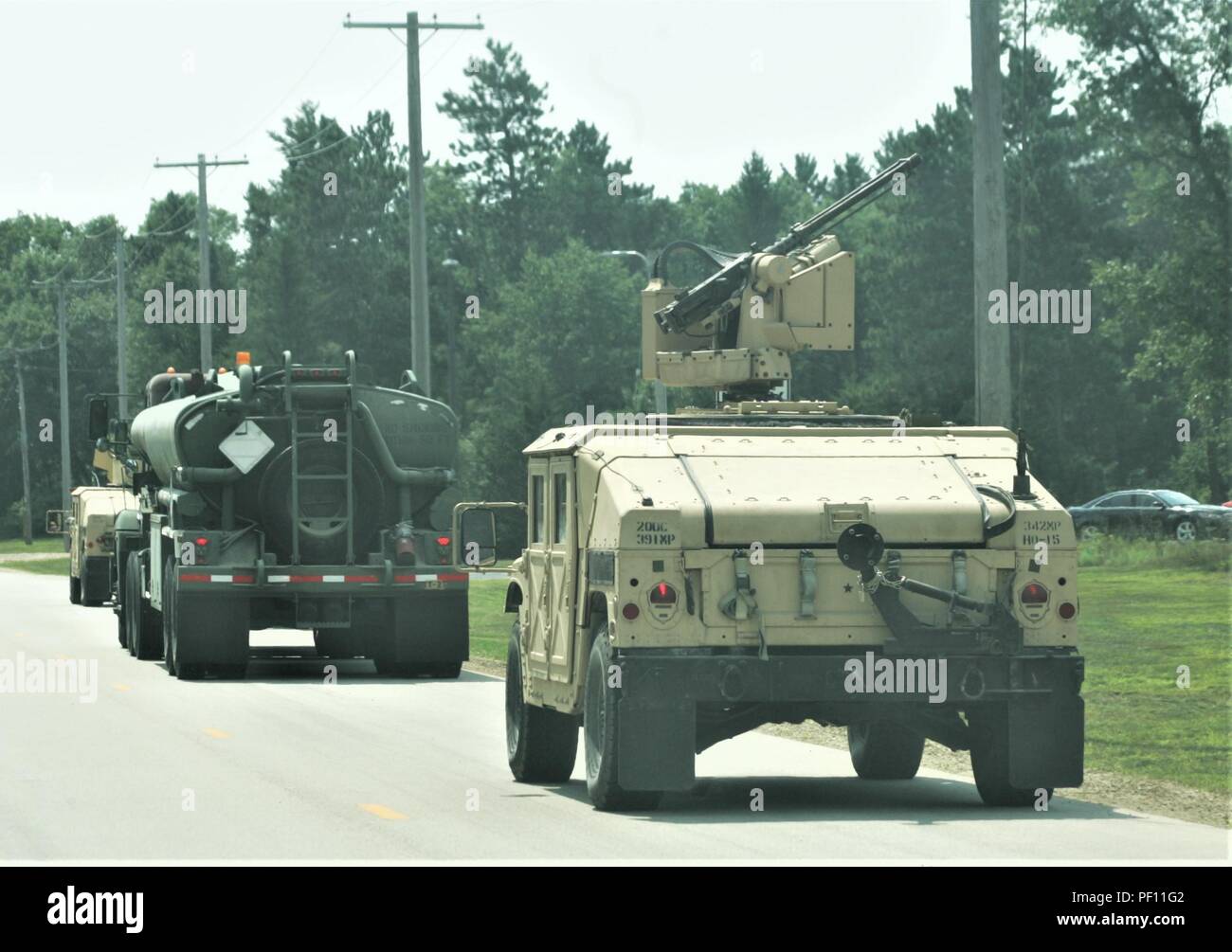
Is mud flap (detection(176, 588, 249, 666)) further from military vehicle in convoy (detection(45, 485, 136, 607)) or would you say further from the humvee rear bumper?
military vehicle in convoy (detection(45, 485, 136, 607))

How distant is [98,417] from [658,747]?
21371 mm

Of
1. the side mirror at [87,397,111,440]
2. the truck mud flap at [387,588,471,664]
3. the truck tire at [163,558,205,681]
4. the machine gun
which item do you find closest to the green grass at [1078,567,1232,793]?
the machine gun

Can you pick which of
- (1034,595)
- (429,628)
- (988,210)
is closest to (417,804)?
(1034,595)

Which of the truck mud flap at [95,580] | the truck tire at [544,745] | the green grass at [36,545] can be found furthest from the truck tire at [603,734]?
the green grass at [36,545]

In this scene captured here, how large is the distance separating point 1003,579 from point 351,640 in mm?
14313

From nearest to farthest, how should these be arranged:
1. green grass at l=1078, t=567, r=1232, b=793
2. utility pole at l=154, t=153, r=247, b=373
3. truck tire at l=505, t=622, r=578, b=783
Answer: truck tire at l=505, t=622, r=578, b=783
green grass at l=1078, t=567, r=1232, b=793
utility pole at l=154, t=153, r=247, b=373

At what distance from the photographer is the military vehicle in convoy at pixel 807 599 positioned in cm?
1332

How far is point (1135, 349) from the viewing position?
316 ft

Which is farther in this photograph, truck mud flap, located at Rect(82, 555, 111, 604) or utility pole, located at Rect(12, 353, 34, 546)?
utility pole, located at Rect(12, 353, 34, 546)

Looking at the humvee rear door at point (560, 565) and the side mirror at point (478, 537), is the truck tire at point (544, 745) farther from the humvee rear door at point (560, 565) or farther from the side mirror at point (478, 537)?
the side mirror at point (478, 537)

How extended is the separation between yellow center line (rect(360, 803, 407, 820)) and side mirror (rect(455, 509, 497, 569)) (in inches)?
104

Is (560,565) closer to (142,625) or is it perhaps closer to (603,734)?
(603,734)

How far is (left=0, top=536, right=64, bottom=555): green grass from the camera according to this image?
313 feet

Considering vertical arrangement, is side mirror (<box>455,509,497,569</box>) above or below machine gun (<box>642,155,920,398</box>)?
below
